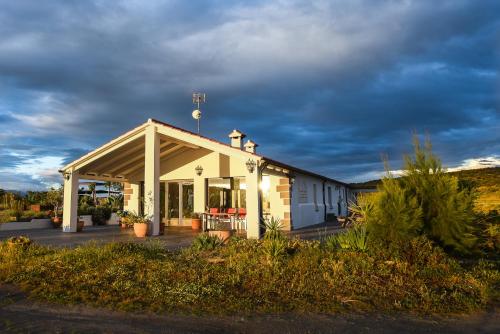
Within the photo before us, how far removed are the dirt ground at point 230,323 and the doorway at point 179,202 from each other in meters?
13.5

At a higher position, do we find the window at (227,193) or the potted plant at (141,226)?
the window at (227,193)

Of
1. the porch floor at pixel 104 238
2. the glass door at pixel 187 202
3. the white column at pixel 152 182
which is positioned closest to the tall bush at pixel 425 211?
the porch floor at pixel 104 238

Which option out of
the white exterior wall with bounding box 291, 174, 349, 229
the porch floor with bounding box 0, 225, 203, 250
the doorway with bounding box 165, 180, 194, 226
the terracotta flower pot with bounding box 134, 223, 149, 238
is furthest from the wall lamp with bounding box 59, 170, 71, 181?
the white exterior wall with bounding box 291, 174, 349, 229

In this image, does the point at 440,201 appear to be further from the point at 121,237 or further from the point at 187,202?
the point at 187,202

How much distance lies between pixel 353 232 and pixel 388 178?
155cm

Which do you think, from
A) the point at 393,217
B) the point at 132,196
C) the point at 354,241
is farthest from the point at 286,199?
the point at 393,217

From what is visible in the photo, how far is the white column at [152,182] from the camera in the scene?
44.7 feet

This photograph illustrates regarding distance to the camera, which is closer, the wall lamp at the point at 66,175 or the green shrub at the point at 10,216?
the wall lamp at the point at 66,175

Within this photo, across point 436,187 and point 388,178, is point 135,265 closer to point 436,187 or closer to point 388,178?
point 388,178

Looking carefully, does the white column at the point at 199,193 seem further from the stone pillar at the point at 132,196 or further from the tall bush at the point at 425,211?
the tall bush at the point at 425,211

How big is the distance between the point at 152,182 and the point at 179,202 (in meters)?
5.46

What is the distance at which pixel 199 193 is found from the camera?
59.7 ft

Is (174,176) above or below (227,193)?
above

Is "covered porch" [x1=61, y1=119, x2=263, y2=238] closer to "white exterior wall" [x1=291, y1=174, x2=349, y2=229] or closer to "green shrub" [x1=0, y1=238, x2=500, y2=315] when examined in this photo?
"white exterior wall" [x1=291, y1=174, x2=349, y2=229]
